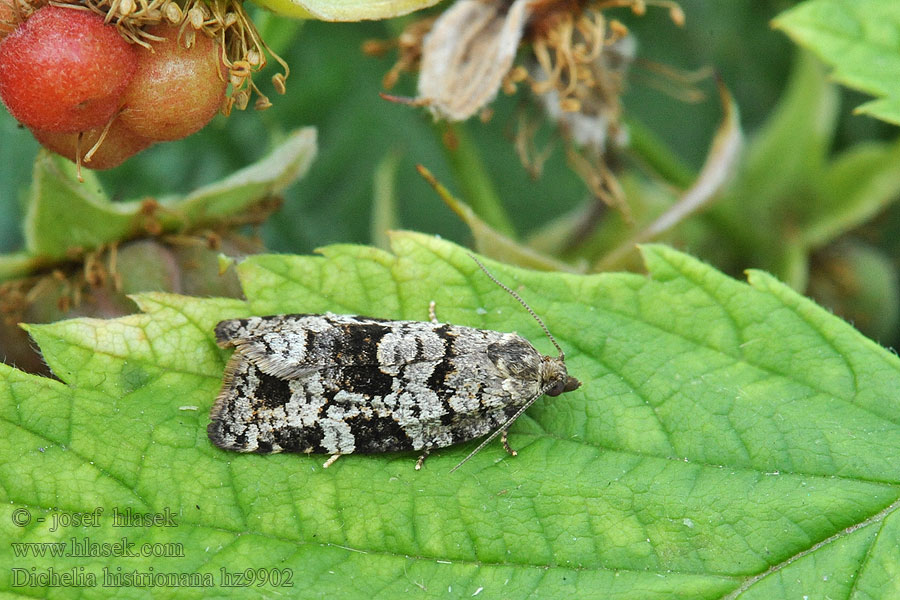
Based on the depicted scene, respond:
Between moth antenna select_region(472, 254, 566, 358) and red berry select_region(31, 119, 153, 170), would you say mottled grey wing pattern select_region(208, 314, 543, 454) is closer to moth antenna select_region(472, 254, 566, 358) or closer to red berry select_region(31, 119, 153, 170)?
moth antenna select_region(472, 254, 566, 358)

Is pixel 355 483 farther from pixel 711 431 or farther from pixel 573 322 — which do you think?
pixel 711 431

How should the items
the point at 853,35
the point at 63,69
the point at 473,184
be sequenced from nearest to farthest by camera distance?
the point at 63,69, the point at 853,35, the point at 473,184

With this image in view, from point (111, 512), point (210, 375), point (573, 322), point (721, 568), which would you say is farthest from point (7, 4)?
point (721, 568)

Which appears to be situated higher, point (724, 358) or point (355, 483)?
point (724, 358)

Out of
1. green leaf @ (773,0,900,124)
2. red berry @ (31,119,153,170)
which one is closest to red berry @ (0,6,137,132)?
red berry @ (31,119,153,170)

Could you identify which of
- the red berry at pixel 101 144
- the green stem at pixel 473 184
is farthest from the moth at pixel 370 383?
the green stem at pixel 473 184

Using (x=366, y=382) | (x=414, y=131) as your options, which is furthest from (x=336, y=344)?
(x=414, y=131)

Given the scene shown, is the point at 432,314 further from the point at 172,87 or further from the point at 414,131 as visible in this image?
the point at 414,131
